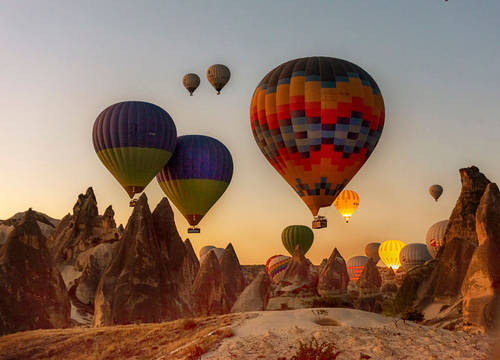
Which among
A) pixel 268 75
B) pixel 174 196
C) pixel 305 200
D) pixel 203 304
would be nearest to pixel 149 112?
pixel 174 196

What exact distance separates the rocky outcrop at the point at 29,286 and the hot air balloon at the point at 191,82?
27.4m

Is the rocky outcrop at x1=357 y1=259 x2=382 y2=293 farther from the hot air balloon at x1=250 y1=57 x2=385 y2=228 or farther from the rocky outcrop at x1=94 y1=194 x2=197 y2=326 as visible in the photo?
the rocky outcrop at x1=94 y1=194 x2=197 y2=326

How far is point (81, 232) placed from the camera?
53312 mm

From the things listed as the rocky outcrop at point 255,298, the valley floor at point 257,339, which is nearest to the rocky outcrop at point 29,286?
the valley floor at point 257,339

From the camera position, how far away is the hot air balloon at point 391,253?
100m

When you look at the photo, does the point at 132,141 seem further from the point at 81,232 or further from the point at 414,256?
the point at 414,256

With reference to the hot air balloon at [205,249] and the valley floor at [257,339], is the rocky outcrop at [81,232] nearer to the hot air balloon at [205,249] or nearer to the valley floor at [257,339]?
Result: the valley floor at [257,339]

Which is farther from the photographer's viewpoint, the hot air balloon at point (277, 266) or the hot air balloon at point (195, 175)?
the hot air balloon at point (277, 266)

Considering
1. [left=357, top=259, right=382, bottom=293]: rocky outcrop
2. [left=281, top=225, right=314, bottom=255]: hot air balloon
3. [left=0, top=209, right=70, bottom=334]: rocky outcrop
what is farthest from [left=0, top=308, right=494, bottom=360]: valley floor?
[left=281, top=225, right=314, bottom=255]: hot air balloon

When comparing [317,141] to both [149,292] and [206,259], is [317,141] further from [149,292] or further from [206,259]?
[206,259]

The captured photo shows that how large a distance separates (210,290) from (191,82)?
20.9 m

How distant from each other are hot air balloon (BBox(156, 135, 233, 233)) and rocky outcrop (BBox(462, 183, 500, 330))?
27.5 meters

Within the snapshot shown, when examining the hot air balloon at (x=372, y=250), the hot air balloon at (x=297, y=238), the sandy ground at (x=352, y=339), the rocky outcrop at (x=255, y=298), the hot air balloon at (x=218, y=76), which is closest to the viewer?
the sandy ground at (x=352, y=339)

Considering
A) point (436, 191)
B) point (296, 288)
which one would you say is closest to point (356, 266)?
point (436, 191)
